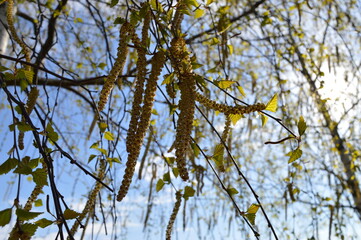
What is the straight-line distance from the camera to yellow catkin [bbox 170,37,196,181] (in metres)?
0.61

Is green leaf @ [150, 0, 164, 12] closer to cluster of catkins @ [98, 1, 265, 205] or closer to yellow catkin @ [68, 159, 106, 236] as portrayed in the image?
cluster of catkins @ [98, 1, 265, 205]

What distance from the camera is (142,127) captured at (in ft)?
2.17

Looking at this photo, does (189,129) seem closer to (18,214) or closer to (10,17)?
(18,214)

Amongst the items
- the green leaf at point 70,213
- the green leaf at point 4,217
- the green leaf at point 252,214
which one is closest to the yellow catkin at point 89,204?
the green leaf at point 70,213

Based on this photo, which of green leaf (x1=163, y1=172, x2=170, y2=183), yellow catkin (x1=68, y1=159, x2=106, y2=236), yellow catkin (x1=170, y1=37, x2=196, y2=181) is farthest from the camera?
green leaf (x1=163, y1=172, x2=170, y2=183)

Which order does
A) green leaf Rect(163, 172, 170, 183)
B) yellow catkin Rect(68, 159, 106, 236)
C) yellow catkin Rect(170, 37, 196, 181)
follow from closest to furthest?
1. yellow catkin Rect(170, 37, 196, 181)
2. yellow catkin Rect(68, 159, 106, 236)
3. green leaf Rect(163, 172, 170, 183)

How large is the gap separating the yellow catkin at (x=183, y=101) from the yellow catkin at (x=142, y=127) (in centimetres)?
4

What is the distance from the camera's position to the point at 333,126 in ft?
9.78

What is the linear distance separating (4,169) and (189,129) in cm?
40

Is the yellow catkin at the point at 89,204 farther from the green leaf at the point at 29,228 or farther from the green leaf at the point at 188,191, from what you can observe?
the green leaf at the point at 188,191

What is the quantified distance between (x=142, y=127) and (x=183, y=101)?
0.32ft

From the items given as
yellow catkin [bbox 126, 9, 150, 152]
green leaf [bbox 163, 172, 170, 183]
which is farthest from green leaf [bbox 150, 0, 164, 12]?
green leaf [bbox 163, 172, 170, 183]

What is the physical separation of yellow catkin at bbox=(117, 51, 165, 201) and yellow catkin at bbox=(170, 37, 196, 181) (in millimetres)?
37

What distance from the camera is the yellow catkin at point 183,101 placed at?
612mm
